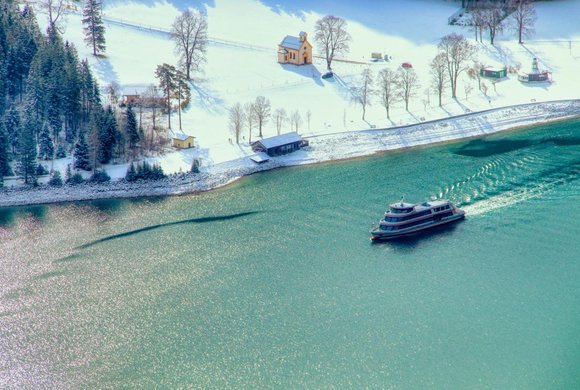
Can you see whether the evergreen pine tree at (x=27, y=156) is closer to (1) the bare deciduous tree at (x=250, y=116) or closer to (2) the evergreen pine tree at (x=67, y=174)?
(2) the evergreen pine tree at (x=67, y=174)

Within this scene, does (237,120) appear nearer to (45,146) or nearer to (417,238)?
(45,146)

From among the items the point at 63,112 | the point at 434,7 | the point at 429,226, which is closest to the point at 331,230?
the point at 429,226

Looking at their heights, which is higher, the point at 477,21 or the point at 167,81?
the point at 477,21

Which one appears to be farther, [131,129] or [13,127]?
[13,127]

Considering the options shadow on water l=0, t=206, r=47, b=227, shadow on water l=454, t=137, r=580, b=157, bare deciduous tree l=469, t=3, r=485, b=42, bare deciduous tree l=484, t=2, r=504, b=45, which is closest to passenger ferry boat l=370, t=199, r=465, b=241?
shadow on water l=454, t=137, r=580, b=157

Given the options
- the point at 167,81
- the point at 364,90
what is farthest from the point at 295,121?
the point at 167,81

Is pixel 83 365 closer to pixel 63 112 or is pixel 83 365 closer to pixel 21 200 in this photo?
pixel 21 200

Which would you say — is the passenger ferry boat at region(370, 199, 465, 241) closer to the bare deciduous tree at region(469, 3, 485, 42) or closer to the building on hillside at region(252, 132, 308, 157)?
the building on hillside at region(252, 132, 308, 157)
